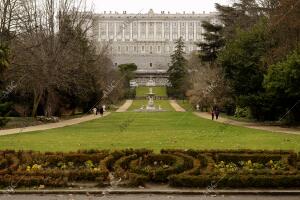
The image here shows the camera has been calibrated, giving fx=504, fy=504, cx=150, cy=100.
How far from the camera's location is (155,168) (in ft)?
32.2

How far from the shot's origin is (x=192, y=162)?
9.92 m

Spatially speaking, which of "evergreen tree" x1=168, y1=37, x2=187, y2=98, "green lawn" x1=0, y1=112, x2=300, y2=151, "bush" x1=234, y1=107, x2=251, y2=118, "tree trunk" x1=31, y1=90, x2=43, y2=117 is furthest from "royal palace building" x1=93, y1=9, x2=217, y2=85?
"green lawn" x1=0, y1=112, x2=300, y2=151

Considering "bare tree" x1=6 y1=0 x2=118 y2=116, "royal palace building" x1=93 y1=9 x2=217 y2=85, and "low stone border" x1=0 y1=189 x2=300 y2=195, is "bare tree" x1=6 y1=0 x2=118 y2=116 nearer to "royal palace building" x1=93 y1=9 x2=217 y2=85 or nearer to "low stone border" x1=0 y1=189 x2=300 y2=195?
"low stone border" x1=0 y1=189 x2=300 y2=195

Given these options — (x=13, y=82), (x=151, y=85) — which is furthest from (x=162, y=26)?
(x=13, y=82)

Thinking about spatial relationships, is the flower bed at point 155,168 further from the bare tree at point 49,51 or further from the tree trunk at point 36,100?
the tree trunk at point 36,100

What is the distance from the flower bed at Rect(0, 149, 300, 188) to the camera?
28.9 ft

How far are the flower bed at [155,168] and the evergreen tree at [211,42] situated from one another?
37219mm

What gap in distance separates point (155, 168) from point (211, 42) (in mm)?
39569

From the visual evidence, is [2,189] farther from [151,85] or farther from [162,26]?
[162,26]

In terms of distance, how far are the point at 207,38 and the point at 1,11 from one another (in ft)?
76.6

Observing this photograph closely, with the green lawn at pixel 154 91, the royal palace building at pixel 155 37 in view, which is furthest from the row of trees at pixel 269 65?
the royal palace building at pixel 155 37

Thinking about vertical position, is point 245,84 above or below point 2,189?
above

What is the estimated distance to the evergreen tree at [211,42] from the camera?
4769cm

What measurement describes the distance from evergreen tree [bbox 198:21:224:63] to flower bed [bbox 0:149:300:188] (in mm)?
37219
